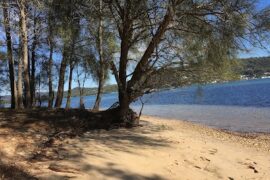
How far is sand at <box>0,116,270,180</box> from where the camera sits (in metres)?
8.28

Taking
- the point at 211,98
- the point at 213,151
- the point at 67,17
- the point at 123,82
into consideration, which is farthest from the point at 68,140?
the point at 211,98

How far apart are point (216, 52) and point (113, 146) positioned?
5.16 metres

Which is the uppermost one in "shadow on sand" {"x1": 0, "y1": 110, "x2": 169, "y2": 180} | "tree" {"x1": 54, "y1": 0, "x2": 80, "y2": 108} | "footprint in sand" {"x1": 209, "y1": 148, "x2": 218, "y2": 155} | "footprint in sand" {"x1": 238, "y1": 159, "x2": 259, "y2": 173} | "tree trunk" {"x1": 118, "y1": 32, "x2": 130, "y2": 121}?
"tree" {"x1": 54, "y1": 0, "x2": 80, "y2": 108}

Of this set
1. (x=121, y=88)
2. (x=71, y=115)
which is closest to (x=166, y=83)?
(x=121, y=88)

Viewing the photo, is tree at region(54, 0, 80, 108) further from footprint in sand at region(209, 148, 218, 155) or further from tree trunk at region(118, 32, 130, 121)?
footprint in sand at region(209, 148, 218, 155)

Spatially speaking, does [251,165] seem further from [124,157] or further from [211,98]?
[211,98]

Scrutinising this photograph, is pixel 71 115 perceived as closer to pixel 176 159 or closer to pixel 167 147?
pixel 167 147

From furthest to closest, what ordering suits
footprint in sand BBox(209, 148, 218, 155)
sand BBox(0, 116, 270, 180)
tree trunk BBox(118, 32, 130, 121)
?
tree trunk BBox(118, 32, 130, 121) < footprint in sand BBox(209, 148, 218, 155) < sand BBox(0, 116, 270, 180)

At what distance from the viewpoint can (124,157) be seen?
369 inches

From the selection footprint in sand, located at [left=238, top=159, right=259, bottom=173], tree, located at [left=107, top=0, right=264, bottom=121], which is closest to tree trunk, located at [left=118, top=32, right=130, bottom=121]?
tree, located at [left=107, top=0, right=264, bottom=121]

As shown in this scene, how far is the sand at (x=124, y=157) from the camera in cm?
828

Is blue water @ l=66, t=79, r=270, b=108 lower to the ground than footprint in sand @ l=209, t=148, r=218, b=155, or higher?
higher

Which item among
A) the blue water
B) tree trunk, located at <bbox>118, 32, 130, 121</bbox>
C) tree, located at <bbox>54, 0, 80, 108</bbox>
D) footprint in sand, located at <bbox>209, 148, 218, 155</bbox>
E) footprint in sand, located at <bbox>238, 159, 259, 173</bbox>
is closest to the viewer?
footprint in sand, located at <bbox>238, 159, 259, 173</bbox>

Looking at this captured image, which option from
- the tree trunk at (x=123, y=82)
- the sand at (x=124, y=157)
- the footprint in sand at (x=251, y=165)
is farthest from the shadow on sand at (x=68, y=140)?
the footprint in sand at (x=251, y=165)
